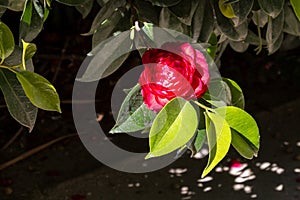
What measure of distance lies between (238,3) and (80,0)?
9.9 inches

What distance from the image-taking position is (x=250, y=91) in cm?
300

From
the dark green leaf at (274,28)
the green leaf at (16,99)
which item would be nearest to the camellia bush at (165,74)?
the green leaf at (16,99)

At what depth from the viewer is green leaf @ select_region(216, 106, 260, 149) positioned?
0.78 m

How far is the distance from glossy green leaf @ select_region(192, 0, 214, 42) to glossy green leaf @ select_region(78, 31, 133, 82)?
126mm

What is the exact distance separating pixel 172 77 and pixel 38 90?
18cm

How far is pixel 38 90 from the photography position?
2.64 ft

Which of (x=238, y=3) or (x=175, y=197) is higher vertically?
(x=238, y=3)

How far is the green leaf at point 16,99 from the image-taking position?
85 centimetres

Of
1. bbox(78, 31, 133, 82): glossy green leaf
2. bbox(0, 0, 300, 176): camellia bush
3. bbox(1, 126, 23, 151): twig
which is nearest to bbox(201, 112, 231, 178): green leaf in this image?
bbox(0, 0, 300, 176): camellia bush

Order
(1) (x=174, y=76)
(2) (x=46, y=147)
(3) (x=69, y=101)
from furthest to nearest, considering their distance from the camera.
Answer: (3) (x=69, y=101), (2) (x=46, y=147), (1) (x=174, y=76)

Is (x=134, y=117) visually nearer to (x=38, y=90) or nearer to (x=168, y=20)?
(x=38, y=90)

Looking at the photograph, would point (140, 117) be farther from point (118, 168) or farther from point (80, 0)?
point (118, 168)

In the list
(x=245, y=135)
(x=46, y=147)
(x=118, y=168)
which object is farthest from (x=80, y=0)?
(x=46, y=147)

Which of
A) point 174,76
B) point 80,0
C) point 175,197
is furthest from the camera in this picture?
point 175,197
